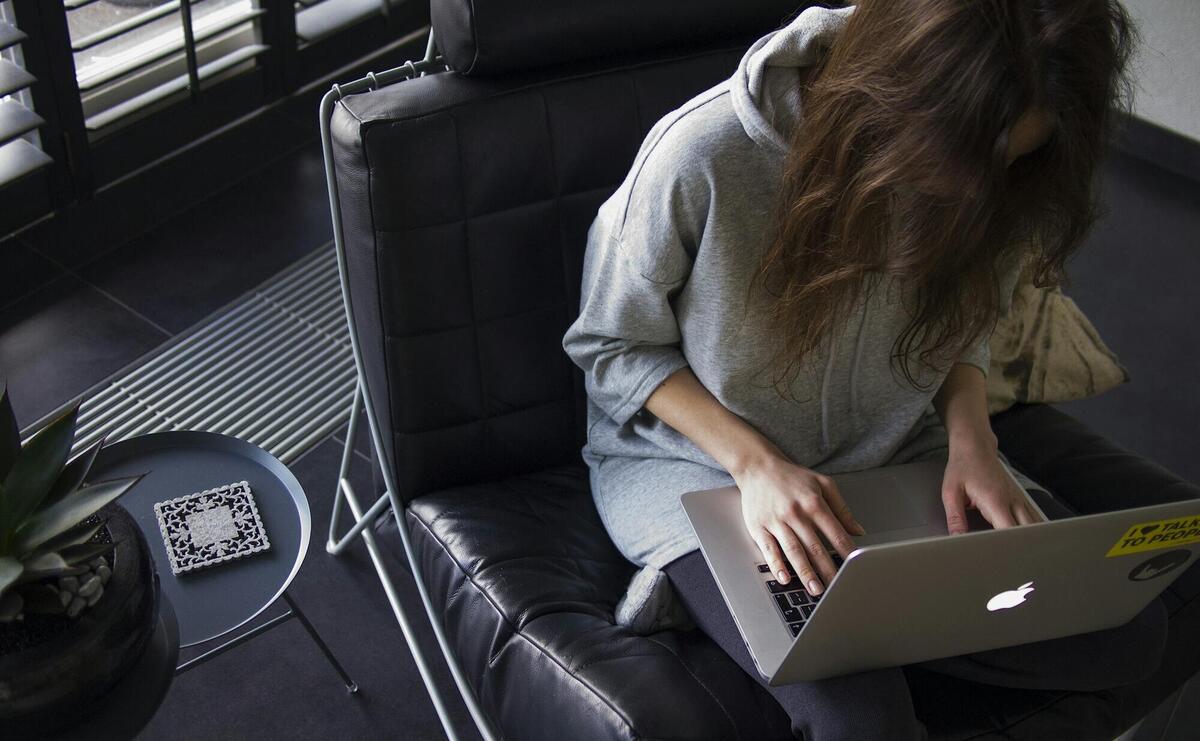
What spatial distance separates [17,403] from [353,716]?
857mm

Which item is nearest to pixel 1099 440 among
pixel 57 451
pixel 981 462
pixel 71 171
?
pixel 981 462

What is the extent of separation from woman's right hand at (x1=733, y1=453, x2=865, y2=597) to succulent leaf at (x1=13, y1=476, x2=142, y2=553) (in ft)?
2.01

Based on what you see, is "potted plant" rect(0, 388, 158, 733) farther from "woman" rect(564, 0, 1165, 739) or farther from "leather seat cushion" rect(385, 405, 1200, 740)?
"woman" rect(564, 0, 1165, 739)

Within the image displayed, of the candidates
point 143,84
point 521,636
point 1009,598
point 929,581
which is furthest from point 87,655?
point 143,84

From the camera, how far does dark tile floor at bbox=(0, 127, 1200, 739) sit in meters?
1.62

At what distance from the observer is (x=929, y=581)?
3.26 ft

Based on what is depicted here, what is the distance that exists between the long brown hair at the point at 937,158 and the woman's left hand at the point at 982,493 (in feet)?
0.48

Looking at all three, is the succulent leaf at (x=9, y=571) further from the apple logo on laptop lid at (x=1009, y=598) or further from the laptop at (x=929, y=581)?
the apple logo on laptop lid at (x=1009, y=598)

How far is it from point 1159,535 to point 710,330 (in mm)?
482

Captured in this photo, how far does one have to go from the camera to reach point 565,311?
143 cm

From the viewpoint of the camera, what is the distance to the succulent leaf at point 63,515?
962 mm

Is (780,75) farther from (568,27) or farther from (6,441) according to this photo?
(6,441)

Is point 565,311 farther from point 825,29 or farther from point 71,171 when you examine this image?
point 71,171

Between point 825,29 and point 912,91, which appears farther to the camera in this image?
point 825,29
